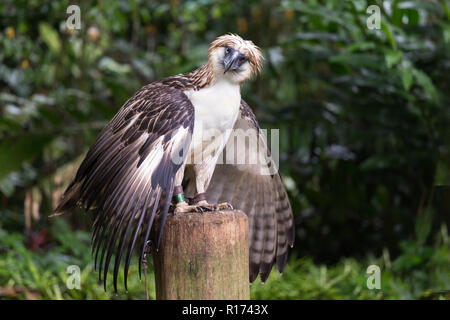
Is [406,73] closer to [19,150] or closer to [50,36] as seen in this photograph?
[19,150]

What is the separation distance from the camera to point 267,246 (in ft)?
9.46

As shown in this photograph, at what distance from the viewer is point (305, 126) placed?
4.91m

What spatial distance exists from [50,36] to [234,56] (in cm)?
342

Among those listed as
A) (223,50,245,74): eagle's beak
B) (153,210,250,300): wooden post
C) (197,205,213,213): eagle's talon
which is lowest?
(153,210,250,300): wooden post

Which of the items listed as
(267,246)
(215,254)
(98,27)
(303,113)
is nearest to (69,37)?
(98,27)

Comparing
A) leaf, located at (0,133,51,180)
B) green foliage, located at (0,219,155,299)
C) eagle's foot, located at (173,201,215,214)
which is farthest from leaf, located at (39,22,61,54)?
eagle's foot, located at (173,201,215,214)

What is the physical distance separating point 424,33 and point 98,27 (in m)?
3.00

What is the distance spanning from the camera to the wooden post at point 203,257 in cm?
219

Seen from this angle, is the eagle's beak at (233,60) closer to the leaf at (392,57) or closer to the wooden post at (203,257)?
the wooden post at (203,257)

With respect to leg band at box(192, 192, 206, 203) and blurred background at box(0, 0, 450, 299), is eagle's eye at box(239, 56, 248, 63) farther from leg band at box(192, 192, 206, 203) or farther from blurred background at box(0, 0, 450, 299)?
blurred background at box(0, 0, 450, 299)

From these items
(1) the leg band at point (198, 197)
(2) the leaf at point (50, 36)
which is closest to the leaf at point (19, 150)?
(2) the leaf at point (50, 36)

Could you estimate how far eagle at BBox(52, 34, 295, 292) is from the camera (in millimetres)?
→ 2143

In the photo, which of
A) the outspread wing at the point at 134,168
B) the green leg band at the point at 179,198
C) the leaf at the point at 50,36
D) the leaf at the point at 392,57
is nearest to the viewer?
the outspread wing at the point at 134,168
